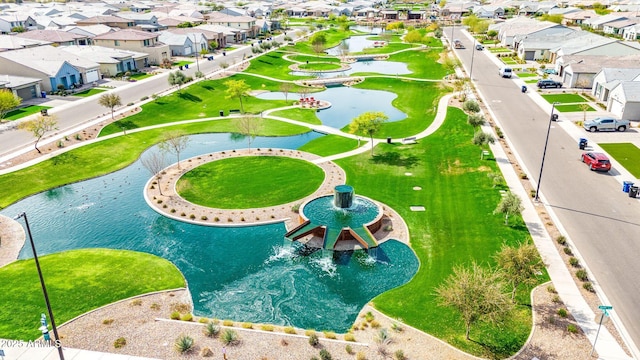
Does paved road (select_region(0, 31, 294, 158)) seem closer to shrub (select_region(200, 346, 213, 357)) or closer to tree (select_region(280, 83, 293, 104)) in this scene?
A: tree (select_region(280, 83, 293, 104))

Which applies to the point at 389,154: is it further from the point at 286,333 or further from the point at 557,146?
the point at 286,333

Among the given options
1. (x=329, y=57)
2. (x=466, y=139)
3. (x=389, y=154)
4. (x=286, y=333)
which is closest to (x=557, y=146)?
(x=466, y=139)

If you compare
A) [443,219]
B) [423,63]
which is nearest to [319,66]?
[423,63]

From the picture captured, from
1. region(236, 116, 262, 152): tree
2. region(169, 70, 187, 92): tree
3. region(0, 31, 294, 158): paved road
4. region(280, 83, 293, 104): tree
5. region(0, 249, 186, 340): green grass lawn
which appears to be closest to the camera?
region(0, 249, 186, 340): green grass lawn

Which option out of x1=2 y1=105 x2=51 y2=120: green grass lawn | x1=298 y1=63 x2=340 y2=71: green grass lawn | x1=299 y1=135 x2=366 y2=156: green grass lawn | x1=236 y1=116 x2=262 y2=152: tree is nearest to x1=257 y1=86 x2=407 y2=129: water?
x1=299 y1=135 x2=366 y2=156: green grass lawn

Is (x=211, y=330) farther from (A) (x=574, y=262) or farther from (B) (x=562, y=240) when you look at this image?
(B) (x=562, y=240)

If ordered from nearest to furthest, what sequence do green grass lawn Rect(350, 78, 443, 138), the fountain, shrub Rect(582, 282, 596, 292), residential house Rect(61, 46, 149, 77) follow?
shrub Rect(582, 282, 596, 292)
the fountain
green grass lawn Rect(350, 78, 443, 138)
residential house Rect(61, 46, 149, 77)

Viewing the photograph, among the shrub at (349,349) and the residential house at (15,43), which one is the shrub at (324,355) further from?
the residential house at (15,43)
